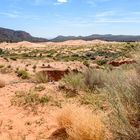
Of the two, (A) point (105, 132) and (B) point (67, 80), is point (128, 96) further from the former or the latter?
(B) point (67, 80)

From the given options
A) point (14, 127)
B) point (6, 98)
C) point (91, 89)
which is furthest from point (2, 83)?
point (14, 127)

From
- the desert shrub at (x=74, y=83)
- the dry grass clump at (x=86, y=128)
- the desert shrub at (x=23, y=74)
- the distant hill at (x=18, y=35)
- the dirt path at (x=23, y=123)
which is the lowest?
the distant hill at (x=18, y=35)

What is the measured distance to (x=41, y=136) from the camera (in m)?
7.96

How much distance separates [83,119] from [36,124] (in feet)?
7.57

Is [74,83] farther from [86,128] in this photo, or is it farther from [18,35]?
[18,35]

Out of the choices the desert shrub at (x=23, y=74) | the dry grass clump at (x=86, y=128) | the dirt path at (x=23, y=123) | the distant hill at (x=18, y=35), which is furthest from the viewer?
the distant hill at (x=18, y=35)

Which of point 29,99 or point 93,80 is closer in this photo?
point 29,99

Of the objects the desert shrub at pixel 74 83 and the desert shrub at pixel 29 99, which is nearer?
A: the desert shrub at pixel 29 99

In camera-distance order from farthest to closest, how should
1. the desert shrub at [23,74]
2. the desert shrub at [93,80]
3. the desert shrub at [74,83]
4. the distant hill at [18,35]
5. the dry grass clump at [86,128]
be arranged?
the distant hill at [18,35] → the desert shrub at [23,74] → the desert shrub at [93,80] → the desert shrub at [74,83] → the dry grass clump at [86,128]

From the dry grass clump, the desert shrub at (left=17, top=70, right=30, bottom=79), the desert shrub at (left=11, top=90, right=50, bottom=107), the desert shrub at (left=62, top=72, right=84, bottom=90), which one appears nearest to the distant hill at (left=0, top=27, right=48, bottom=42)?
the desert shrub at (left=17, top=70, right=30, bottom=79)

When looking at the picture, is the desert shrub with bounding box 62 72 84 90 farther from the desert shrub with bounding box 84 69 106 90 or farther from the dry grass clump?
the dry grass clump

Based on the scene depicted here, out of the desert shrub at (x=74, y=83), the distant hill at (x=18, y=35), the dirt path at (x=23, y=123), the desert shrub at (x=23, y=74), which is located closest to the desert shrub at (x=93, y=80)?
the desert shrub at (x=74, y=83)

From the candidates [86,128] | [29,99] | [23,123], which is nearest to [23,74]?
[29,99]

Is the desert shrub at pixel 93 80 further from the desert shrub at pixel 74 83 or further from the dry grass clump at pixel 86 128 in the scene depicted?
the dry grass clump at pixel 86 128
